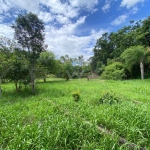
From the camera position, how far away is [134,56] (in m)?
16.2

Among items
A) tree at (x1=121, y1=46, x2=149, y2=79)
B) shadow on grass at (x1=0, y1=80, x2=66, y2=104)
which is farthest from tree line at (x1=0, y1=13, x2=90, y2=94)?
tree at (x1=121, y1=46, x2=149, y2=79)

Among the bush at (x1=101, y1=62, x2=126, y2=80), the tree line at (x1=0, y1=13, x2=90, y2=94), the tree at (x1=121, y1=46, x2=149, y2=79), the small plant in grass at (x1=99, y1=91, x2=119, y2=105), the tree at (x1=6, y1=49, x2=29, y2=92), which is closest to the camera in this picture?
the small plant in grass at (x1=99, y1=91, x2=119, y2=105)

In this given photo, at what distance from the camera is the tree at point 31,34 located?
721 cm

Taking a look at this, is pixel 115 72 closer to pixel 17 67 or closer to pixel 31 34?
pixel 31 34

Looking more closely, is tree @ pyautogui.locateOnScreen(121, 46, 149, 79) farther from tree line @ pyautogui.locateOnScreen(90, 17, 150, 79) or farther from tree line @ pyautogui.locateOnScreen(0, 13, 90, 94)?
tree line @ pyautogui.locateOnScreen(0, 13, 90, 94)

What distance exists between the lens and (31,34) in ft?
24.4

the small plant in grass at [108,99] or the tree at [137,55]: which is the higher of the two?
the tree at [137,55]

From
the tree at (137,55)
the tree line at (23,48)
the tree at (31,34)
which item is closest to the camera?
the tree line at (23,48)

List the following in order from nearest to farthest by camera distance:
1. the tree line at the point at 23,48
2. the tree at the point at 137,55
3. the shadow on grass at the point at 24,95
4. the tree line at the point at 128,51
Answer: the shadow on grass at the point at 24,95 < the tree line at the point at 23,48 < the tree at the point at 137,55 < the tree line at the point at 128,51

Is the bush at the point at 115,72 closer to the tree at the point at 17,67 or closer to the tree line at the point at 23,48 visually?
the tree line at the point at 23,48

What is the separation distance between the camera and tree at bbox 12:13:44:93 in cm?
721

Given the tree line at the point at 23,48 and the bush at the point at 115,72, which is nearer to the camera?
the tree line at the point at 23,48

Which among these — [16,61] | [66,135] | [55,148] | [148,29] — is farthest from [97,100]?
[148,29]

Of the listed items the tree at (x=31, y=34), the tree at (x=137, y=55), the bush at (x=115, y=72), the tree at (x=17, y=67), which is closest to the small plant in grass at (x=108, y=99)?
the tree at (x=31, y=34)
